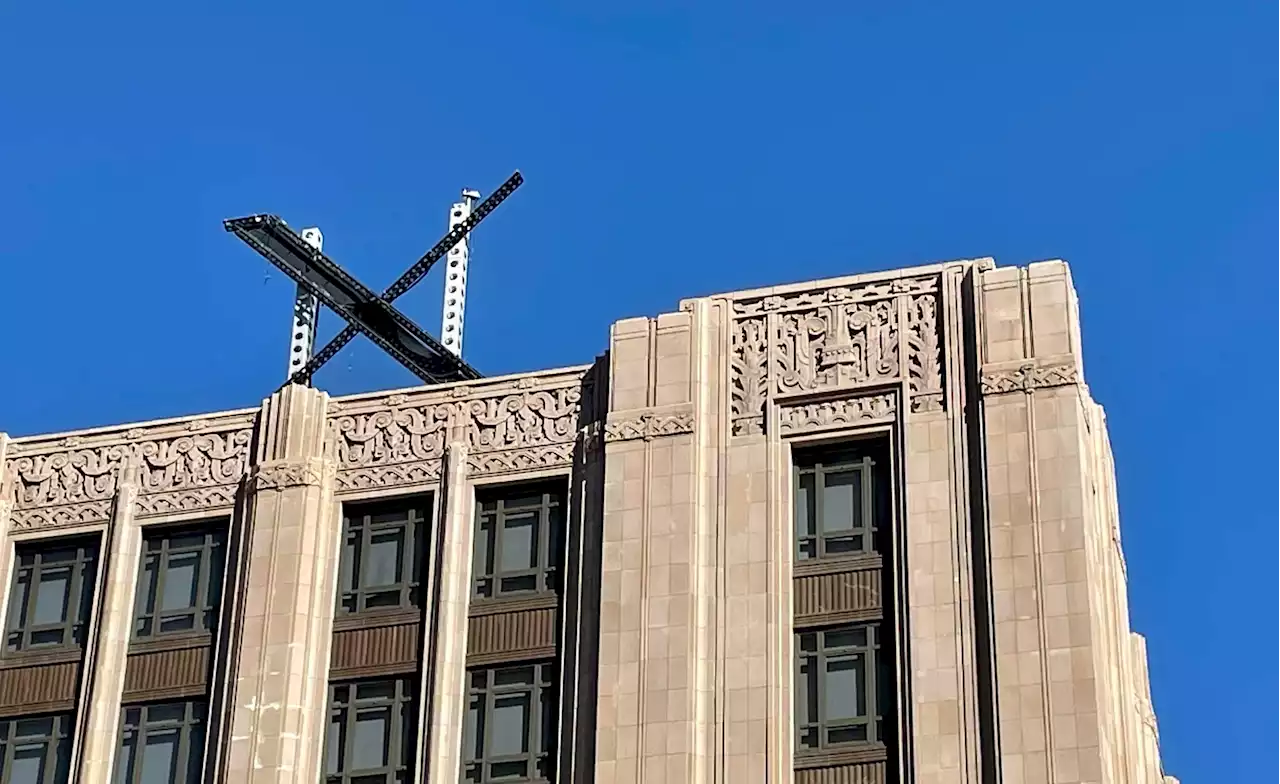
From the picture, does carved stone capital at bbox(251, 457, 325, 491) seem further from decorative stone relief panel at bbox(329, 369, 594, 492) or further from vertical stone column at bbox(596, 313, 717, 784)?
vertical stone column at bbox(596, 313, 717, 784)

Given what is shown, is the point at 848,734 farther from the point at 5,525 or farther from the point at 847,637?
the point at 5,525

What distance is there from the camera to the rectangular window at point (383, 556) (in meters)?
45.5

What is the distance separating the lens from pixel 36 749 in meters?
46.1

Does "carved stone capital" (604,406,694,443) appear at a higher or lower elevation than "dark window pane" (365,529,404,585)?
higher

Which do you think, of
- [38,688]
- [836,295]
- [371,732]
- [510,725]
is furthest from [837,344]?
[38,688]

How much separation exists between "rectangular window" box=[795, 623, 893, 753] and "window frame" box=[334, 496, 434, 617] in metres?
7.63

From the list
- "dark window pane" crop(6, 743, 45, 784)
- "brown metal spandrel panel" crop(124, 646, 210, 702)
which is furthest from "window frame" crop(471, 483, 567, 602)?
"dark window pane" crop(6, 743, 45, 784)

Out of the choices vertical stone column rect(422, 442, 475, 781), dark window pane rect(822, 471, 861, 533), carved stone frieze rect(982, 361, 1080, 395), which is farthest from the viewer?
dark window pane rect(822, 471, 861, 533)

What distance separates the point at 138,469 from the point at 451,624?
25.9 feet

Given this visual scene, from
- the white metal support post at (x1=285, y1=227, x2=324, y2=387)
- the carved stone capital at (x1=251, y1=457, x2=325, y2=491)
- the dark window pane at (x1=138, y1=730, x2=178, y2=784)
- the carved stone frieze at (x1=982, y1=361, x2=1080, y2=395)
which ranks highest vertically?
the white metal support post at (x1=285, y1=227, x2=324, y2=387)

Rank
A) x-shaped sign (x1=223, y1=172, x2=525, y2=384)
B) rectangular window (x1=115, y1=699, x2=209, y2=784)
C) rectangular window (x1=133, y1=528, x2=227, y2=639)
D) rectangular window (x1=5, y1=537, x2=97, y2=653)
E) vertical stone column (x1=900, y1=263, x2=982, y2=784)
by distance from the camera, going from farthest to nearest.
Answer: x-shaped sign (x1=223, y1=172, x2=525, y2=384)
rectangular window (x1=5, y1=537, x2=97, y2=653)
rectangular window (x1=133, y1=528, x2=227, y2=639)
rectangular window (x1=115, y1=699, x2=209, y2=784)
vertical stone column (x1=900, y1=263, x2=982, y2=784)

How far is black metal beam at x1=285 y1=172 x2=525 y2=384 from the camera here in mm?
58219

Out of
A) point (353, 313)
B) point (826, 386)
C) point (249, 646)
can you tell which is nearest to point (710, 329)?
point (826, 386)

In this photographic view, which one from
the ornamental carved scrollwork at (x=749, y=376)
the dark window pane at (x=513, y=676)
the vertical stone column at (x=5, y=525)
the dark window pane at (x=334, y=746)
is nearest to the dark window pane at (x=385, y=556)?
the dark window pane at (x=334, y=746)
